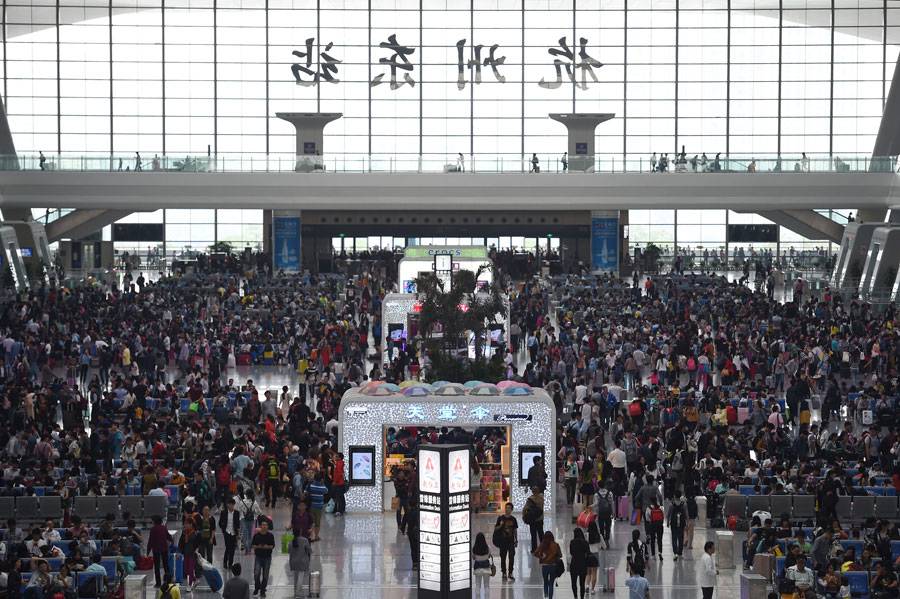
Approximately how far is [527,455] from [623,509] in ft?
5.11

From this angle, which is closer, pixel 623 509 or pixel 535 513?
pixel 535 513

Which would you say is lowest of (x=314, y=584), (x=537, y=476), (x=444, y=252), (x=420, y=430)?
(x=314, y=584)

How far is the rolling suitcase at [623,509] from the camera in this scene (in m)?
19.7

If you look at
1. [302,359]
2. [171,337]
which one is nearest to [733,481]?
[302,359]

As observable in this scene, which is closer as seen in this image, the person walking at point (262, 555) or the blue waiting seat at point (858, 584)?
the blue waiting seat at point (858, 584)

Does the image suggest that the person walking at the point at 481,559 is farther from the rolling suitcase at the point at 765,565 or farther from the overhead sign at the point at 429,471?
the rolling suitcase at the point at 765,565

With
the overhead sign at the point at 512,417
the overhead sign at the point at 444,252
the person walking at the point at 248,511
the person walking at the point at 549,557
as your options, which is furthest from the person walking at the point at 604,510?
the overhead sign at the point at 444,252

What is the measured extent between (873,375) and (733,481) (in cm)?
1297

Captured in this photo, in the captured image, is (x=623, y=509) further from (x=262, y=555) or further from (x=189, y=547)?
(x=189, y=547)

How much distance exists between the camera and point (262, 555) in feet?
50.7

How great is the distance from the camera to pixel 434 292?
30.1 m

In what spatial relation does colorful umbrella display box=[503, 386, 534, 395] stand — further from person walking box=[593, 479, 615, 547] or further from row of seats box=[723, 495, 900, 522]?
row of seats box=[723, 495, 900, 522]

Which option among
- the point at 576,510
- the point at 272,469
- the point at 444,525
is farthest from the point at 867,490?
the point at 272,469

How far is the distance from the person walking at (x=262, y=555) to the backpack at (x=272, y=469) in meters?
4.23
